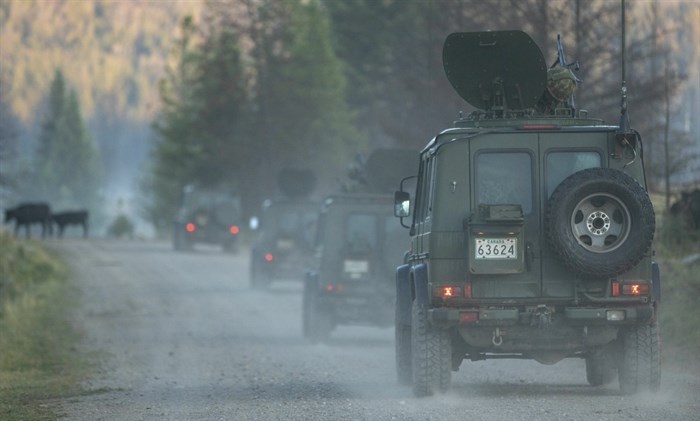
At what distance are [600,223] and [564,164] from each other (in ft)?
2.48

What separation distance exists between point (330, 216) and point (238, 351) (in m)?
2.49

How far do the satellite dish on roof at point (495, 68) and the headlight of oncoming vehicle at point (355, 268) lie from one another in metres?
7.54

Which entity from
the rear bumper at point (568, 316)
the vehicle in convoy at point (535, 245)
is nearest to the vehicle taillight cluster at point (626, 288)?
the vehicle in convoy at point (535, 245)

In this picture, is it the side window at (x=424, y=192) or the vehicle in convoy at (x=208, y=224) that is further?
the vehicle in convoy at (x=208, y=224)

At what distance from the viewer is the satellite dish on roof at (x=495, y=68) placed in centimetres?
1400

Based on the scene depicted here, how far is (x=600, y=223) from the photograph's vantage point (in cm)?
1289

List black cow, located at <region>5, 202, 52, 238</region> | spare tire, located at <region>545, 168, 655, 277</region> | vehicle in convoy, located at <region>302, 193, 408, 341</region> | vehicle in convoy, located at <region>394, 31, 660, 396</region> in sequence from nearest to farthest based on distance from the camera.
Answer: spare tire, located at <region>545, 168, 655, 277</region> → vehicle in convoy, located at <region>394, 31, 660, 396</region> → vehicle in convoy, located at <region>302, 193, 408, 341</region> → black cow, located at <region>5, 202, 52, 238</region>

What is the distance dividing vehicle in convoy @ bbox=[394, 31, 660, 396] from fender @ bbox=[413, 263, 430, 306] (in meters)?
0.02

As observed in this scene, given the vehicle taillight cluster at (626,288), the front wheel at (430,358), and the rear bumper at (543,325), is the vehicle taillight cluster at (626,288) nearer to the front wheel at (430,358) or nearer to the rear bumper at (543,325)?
the rear bumper at (543,325)

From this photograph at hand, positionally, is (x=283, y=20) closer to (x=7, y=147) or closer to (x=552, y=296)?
(x=7, y=147)

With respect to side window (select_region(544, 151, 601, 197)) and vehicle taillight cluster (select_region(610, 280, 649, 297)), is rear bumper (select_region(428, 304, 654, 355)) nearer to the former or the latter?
vehicle taillight cluster (select_region(610, 280, 649, 297))

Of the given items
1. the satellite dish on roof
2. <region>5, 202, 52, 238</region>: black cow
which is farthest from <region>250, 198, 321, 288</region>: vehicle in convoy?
<region>5, 202, 52, 238</region>: black cow

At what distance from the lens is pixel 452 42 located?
14.2 m

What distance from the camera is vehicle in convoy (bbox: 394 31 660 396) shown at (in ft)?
42.2
